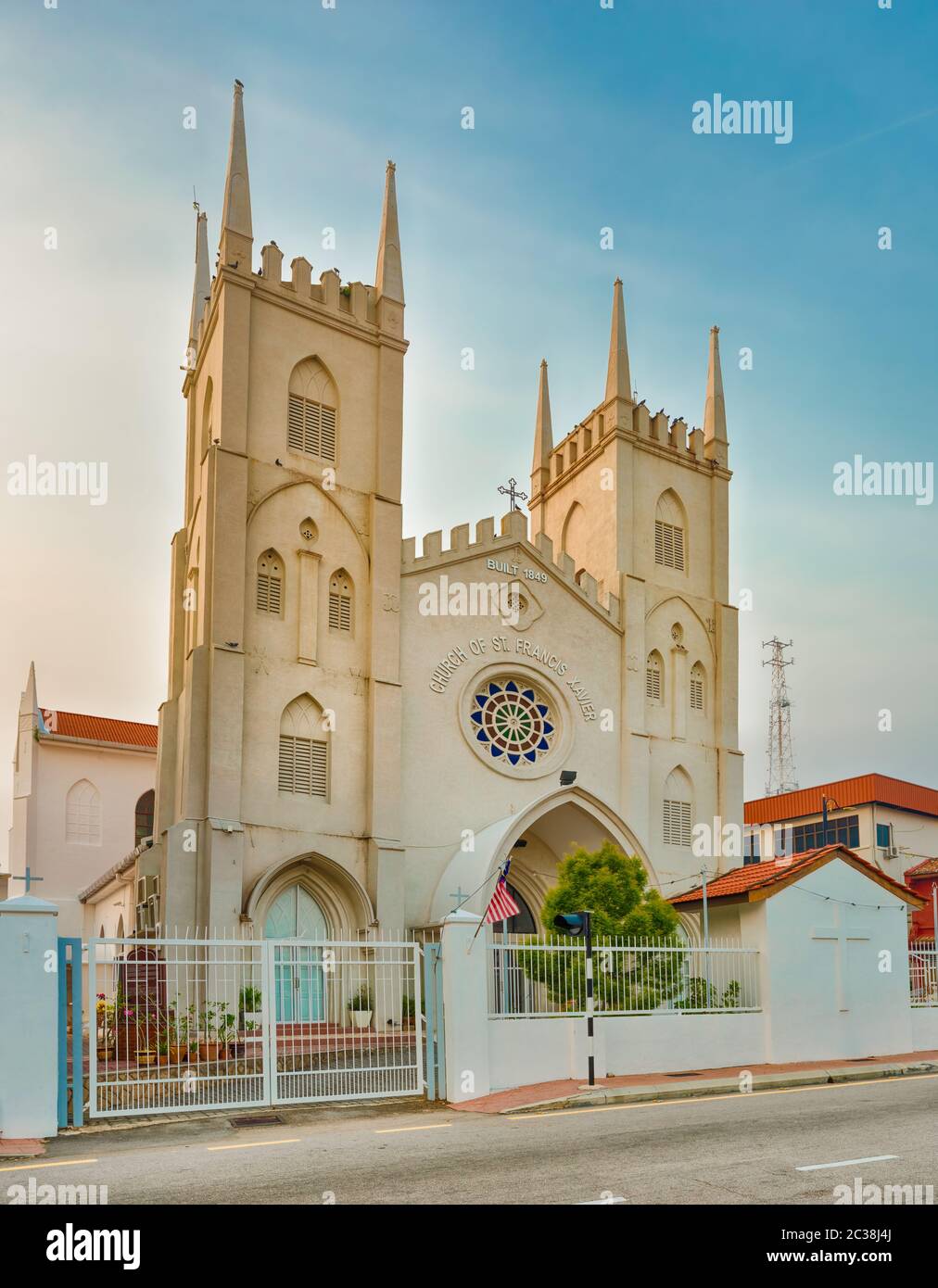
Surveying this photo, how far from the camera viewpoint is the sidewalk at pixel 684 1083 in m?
15.4

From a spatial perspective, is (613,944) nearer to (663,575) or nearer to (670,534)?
(663,575)

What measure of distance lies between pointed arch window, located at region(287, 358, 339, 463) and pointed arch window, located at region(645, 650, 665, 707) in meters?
11.0

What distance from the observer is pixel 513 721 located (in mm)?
31406

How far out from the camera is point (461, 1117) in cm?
1450

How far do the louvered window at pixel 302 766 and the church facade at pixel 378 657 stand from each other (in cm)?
5

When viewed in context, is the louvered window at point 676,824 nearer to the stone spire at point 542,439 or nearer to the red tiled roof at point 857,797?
the stone spire at point 542,439

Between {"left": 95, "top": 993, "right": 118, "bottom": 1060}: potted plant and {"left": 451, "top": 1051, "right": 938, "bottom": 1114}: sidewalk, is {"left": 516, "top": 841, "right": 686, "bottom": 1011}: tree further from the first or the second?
{"left": 95, "top": 993, "right": 118, "bottom": 1060}: potted plant

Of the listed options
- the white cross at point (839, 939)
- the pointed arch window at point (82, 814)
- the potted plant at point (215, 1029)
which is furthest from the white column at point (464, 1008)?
the pointed arch window at point (82, 814)

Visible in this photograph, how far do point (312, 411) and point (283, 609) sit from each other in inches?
209

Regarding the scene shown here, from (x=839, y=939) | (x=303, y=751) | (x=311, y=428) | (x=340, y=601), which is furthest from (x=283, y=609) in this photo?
(x=839, y=939)

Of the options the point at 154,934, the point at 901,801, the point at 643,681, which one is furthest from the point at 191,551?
the point at 901,801

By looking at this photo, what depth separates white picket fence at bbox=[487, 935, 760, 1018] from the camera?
17469 millimetres
